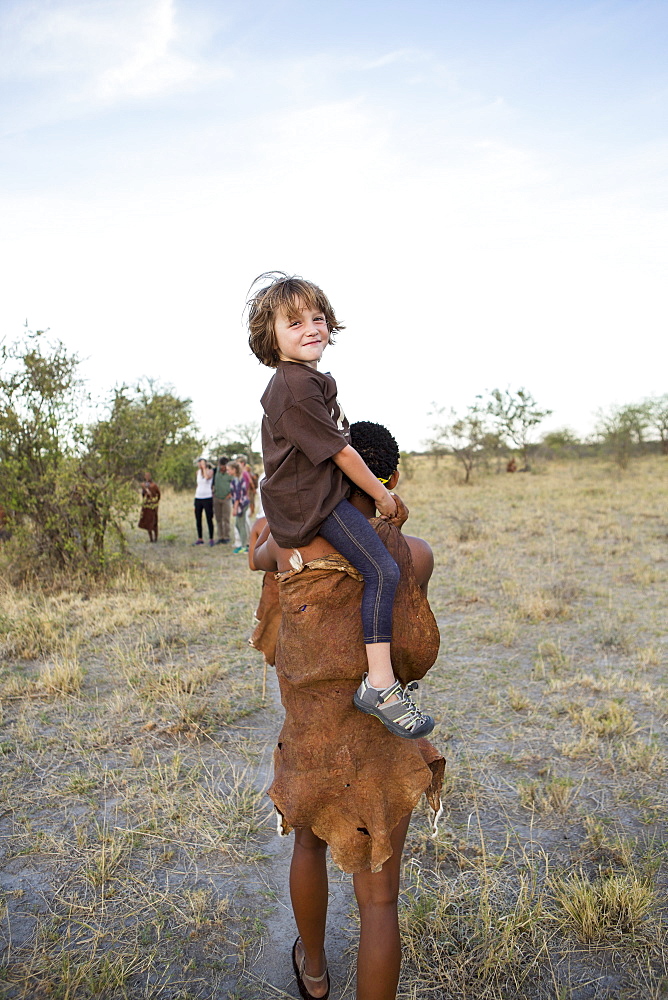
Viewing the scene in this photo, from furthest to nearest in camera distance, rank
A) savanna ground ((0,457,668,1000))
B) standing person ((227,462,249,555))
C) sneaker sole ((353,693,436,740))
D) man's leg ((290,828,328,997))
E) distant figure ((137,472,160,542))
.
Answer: standing person ((227,462,249,555)), distant figure ((137,472,160,542)), savanna ground ((0,457,668,1000)), man's leg ((290,828,328,997)), sneaker sole ((353,693,436,740))

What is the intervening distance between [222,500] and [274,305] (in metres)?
11.2

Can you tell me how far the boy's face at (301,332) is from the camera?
1.80m

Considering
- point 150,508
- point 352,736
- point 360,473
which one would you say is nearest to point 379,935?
point 352,736

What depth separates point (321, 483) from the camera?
5.54ft

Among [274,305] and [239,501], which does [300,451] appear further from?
[239,501]

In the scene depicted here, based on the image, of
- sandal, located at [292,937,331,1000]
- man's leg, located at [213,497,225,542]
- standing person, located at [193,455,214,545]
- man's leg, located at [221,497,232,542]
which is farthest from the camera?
man's leg, located at [221,497,232,542]

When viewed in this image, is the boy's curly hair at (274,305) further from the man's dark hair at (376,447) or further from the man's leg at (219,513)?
the man's leg at (219,513)

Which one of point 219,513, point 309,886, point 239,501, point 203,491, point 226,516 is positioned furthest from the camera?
point 226,516

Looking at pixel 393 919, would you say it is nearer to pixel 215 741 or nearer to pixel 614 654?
pixel 215 741

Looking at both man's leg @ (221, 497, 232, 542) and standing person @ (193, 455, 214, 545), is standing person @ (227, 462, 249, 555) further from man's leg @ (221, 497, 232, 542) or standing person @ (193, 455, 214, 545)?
man's leg @ (221, 497, 232, 542)

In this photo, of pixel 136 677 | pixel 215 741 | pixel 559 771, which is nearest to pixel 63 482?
pixel 136 677

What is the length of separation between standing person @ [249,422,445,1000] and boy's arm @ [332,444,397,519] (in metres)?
0.08

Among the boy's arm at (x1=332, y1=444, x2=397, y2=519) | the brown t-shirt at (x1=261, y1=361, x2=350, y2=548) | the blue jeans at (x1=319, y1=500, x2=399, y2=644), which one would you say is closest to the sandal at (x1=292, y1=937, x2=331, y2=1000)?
the blue jeans at (x1=319, y1=500, x2=399, y2=644)

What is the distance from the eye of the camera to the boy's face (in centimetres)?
180
